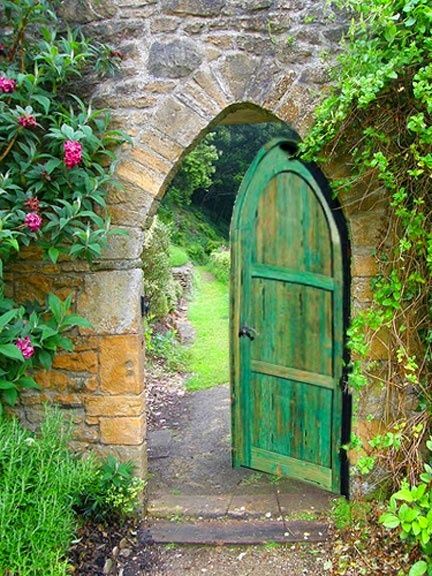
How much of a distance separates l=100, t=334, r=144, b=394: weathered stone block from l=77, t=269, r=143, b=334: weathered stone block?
59 mm

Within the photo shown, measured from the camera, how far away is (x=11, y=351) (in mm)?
2641

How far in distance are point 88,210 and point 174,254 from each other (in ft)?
28.5

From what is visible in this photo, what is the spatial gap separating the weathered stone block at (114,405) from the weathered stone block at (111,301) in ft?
1.28

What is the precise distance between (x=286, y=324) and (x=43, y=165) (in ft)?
5.79

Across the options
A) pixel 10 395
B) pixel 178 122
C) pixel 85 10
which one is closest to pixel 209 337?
pixel 178 122

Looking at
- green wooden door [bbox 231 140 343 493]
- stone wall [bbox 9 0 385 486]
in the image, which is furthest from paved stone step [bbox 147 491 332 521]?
stone wall [bbox 9 0 385 486]

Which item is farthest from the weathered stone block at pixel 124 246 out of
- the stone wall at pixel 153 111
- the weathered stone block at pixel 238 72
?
the weathered stone block at pixel 238 72

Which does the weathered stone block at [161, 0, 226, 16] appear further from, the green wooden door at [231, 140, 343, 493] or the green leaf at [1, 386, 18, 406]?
the green leaf at [1, 386, 18, 406]

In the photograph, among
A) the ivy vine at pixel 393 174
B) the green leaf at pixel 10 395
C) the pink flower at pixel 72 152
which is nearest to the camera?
the ivy vine at pixel 393 174

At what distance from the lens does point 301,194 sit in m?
3.55

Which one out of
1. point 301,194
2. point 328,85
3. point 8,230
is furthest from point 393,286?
point 8,230

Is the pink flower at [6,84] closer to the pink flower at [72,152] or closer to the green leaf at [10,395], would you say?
the pink flower at [72,152]

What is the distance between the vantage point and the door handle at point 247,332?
3855 millimetres

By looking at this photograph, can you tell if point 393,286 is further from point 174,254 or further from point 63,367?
point 174,254
